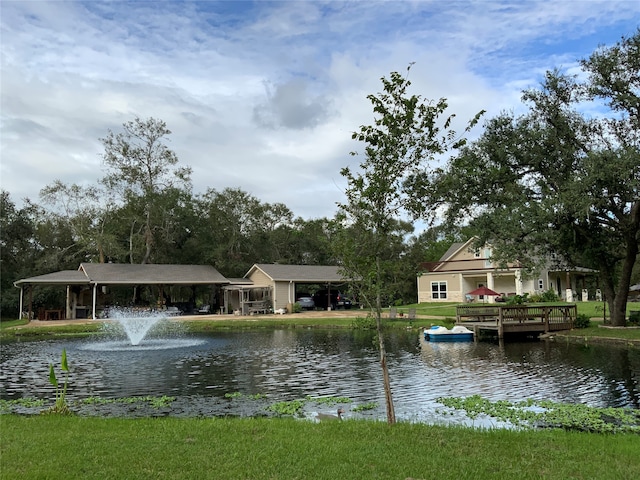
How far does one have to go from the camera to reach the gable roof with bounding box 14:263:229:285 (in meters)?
39.4

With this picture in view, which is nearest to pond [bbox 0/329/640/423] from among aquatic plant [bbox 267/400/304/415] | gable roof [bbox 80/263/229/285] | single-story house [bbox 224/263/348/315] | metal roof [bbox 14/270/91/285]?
aquatic plant [bbox 267/400/304/415]

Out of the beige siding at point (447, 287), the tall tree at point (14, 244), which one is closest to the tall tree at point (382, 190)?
the beige siding at point (447, 287)

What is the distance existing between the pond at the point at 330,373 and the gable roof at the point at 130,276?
15.4 m

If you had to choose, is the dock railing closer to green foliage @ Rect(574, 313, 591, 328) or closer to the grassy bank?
green foliage @ Rect(574, 313, 591, 328)

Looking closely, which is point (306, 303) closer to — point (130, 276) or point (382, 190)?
point (130, 276)

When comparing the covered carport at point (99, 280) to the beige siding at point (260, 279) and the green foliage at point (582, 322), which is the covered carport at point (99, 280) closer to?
the beige siding at point (260, 279)

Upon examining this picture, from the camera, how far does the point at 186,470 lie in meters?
5.78

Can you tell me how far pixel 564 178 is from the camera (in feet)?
76.3

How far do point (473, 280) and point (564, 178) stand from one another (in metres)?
27.2

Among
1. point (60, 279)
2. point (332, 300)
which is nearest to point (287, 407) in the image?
point (60, 279)

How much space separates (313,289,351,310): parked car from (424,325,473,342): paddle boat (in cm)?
2331

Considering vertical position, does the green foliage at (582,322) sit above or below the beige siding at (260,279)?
below

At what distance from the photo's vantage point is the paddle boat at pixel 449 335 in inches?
970

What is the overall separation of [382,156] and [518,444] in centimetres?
436
